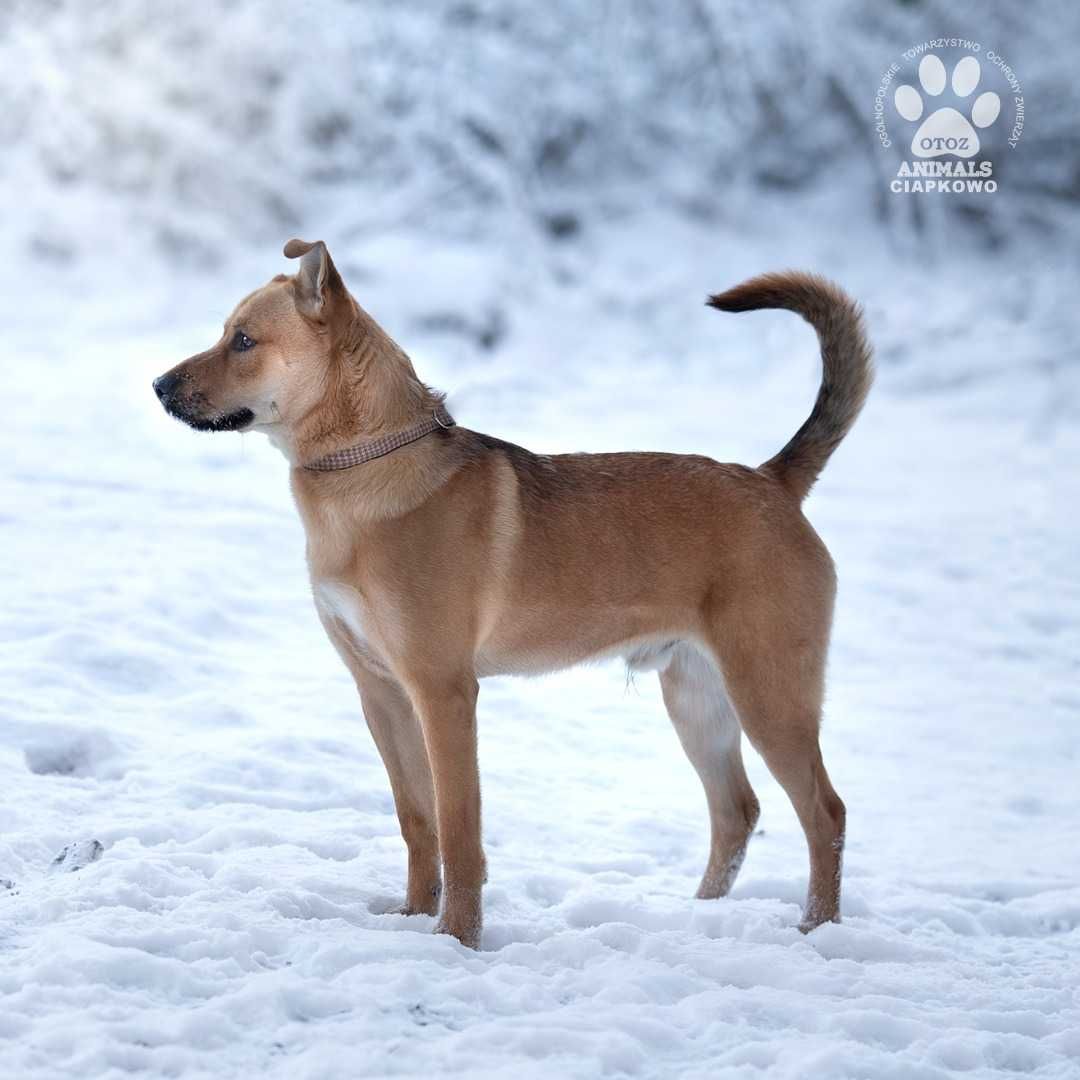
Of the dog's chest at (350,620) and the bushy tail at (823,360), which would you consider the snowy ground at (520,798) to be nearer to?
the dog's chest at (350,620)

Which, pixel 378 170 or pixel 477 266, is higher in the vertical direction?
pixel 378 170

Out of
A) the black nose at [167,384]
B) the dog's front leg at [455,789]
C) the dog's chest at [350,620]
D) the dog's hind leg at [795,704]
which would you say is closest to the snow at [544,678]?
the dog's front leg at [455,789]

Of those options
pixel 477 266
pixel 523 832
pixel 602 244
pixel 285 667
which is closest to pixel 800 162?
pixel 602 244

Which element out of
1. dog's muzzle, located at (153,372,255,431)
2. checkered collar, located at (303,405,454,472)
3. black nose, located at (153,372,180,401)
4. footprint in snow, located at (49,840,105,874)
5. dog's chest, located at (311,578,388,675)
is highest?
black nose, located at (153,372,180,401)

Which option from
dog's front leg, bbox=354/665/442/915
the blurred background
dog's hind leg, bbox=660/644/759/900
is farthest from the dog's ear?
the blurred background

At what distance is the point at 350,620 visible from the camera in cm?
375

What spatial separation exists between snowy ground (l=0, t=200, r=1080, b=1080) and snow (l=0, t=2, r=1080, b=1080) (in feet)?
0.07

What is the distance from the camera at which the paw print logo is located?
51.1 feet

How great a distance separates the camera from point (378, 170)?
16.7m

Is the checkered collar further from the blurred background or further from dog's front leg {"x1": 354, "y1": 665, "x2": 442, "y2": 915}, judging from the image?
the blurred background

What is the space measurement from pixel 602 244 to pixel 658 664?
13175mm

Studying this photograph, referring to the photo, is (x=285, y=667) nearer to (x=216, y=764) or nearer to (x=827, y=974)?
(x=216, y=764)

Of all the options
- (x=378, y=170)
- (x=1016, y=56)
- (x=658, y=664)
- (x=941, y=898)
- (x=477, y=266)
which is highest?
(x=1016, y=56)

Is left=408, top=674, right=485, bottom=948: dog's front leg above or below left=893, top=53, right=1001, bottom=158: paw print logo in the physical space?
below
